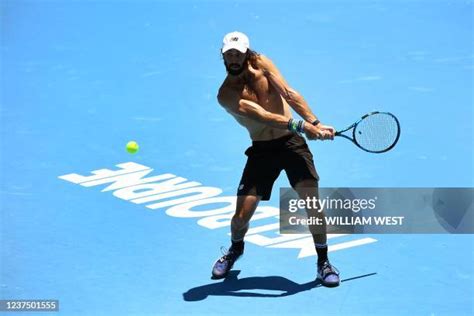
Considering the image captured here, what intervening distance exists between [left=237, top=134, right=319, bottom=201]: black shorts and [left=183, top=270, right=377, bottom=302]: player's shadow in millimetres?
746

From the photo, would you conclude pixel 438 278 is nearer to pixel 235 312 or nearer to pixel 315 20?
pixel 235 312

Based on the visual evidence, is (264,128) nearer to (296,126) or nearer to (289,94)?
(289,94)

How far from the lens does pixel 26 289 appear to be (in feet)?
29.5

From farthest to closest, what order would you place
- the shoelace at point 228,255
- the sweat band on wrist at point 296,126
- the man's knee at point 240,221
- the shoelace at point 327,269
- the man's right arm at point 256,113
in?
the shoelace at point 228,255 → the man's knee at point 240,221 → the shoelace at point 327,269 → the man's right arm at point 256,113 → the sweat band on wrist at point 296,126

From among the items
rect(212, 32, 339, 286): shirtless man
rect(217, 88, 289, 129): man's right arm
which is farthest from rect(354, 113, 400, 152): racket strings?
rect(217, 88, 289, 129): man's right arm

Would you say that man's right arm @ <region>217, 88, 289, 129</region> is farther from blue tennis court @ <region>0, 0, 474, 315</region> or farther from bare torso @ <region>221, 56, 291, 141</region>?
blue tennis court @ <region>0, 0, 474, 315</region>

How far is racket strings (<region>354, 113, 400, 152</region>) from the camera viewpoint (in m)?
9.00

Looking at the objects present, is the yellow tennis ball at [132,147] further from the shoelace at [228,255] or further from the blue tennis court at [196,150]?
the shoelace at [228,255]

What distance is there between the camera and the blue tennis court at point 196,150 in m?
9.02

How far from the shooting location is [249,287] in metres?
9.08

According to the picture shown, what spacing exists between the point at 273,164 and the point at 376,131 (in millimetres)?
958

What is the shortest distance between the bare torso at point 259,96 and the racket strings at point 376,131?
67 centimetres

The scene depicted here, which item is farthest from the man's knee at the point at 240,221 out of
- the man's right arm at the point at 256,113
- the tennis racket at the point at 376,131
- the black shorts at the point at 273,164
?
the tennis racket at the point at 376,131

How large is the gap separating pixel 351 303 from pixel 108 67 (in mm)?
7248
